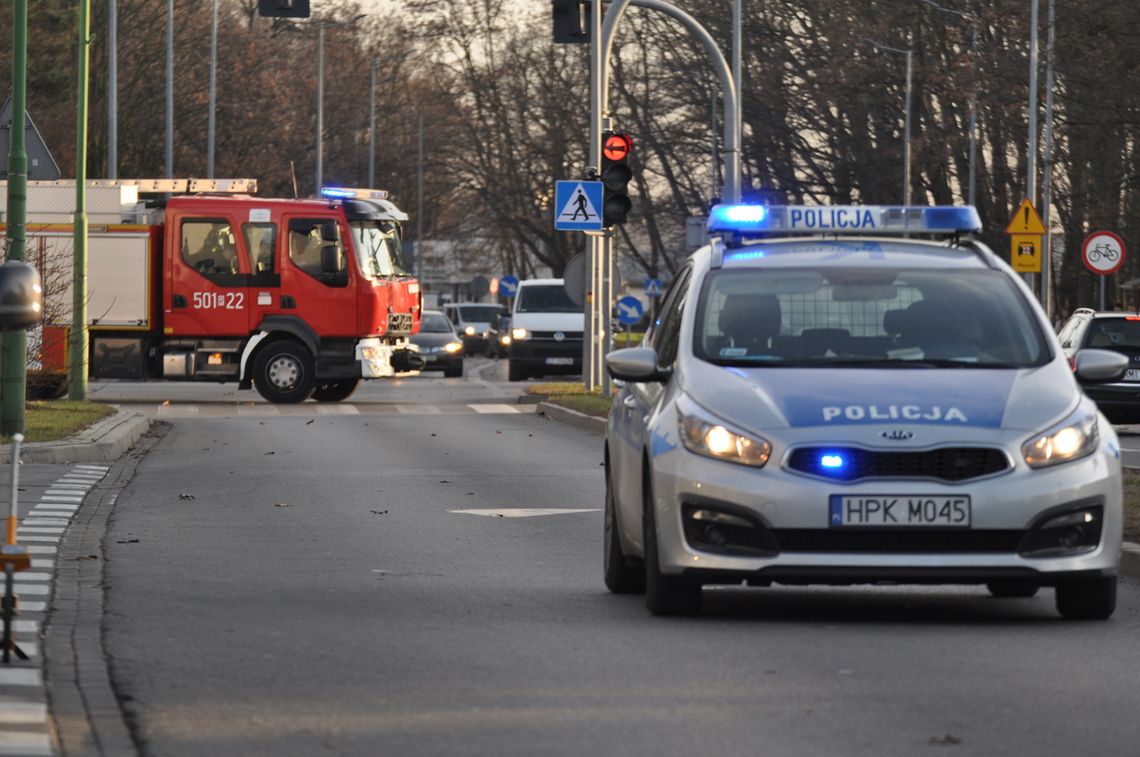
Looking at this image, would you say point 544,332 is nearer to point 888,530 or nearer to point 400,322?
point 400,322

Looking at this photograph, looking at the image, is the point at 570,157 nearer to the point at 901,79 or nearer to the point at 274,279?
the point at 901,79

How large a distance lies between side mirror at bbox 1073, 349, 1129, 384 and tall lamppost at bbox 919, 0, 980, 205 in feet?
131

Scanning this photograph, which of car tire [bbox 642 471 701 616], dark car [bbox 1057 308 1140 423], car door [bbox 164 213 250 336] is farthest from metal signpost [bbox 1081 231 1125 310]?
car tire [bbox 642 471 701 616]

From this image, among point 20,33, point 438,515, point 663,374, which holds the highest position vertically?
point 20,33

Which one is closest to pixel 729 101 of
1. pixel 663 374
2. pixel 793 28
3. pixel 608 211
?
pixel 608 211

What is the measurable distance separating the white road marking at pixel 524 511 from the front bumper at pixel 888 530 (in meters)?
6.37

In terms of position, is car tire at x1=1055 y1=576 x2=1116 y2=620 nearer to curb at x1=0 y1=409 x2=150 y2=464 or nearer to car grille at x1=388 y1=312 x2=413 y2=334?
curb at x1=0 y1=409 x2=150 y2=464

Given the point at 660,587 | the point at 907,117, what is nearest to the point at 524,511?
the point at 660,587

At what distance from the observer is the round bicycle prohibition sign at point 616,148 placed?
31219 mm

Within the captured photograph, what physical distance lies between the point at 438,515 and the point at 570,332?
3239 cm

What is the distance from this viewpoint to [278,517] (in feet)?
52.0

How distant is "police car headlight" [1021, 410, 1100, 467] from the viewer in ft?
31.6

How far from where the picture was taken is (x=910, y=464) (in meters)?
9.55

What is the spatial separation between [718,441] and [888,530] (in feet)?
2.39
